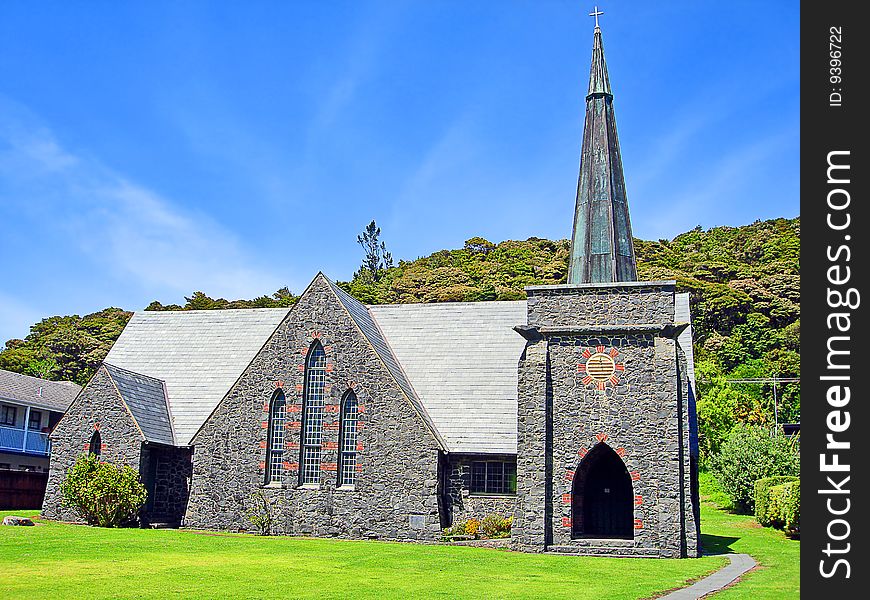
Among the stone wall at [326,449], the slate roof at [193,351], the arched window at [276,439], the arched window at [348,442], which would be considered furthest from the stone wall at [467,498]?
the slate roof at [193,351]

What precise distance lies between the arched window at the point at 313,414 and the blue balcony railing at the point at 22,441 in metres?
17.2

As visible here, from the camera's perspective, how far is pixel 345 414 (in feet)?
100.0

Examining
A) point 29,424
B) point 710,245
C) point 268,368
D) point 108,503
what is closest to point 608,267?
point 268,368

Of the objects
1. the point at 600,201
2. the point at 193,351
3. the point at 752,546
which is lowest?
the point at 752,546

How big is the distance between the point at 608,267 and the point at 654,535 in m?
8.32

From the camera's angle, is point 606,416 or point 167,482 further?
point 167,482

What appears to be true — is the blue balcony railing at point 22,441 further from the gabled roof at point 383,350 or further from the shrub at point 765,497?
the shrub at point 765,497

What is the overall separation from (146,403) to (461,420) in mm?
11847

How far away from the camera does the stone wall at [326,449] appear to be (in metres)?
28.9

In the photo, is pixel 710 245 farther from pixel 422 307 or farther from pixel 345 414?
pixel 345 414

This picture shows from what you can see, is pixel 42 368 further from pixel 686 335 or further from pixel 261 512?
pixel 686 335

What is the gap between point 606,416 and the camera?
26.4m

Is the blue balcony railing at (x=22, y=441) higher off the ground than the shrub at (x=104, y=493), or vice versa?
the blue balcony railing at (x=22, y=441)

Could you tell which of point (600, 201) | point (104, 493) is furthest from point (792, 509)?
point (104, 493)
